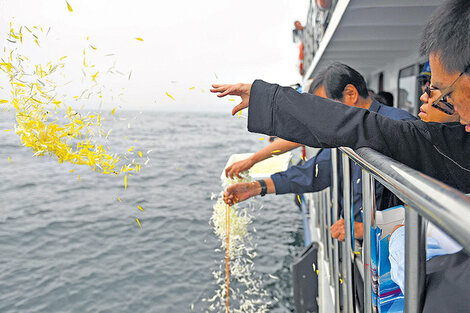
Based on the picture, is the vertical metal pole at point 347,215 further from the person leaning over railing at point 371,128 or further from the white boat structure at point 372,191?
the person leaning over railing at point 371,128

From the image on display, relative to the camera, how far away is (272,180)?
3.13 metres

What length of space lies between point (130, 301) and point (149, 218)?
606cm

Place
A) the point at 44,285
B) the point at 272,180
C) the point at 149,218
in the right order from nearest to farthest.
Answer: the point at 272,180, the point at 44,285, the point at 149,218

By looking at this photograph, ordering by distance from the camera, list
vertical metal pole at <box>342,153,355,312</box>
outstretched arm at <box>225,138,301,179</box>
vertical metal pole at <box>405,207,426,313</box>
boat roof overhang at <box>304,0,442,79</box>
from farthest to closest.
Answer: boat roof overhang at <box>304,0,442,79</box> < outstretched arm at <box>225,138,301,179</box> < vertical metal pole at <box>342,153,355,312</box> < vertical metal pole at <box>405,207,426,313</box>

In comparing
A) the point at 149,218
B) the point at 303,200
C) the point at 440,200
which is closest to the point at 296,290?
the point at 440,200

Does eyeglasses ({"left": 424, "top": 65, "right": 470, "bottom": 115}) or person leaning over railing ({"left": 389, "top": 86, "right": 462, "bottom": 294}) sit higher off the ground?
eyeglasses ({"left": 424, "top": 65, "right": 470, "bottom": 115})

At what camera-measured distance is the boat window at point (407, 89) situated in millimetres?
6270

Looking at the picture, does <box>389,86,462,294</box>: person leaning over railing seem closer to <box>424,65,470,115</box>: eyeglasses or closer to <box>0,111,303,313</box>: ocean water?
<box>424,65,470,115</box>: eyeglasses

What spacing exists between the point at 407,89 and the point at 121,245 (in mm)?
8175

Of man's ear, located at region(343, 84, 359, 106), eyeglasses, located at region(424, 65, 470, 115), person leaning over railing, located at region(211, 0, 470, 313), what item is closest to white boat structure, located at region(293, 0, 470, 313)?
person leaning over railing, located at region(211, 0, 470, 313)

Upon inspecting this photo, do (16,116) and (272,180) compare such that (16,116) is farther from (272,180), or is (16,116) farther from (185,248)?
(185,248)

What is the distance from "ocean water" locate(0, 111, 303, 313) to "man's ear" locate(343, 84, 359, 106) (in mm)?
1378

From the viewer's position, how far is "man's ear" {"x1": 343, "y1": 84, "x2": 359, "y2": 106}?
251cm

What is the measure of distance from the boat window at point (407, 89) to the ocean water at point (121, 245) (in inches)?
152
